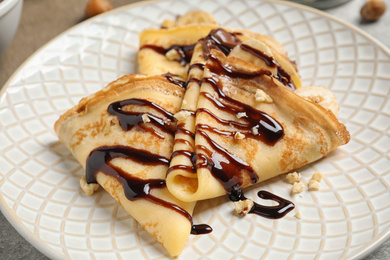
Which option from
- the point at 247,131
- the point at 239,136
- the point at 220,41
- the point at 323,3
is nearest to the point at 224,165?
the point at 239,136

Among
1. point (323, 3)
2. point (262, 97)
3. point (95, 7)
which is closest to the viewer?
point (262, 97)

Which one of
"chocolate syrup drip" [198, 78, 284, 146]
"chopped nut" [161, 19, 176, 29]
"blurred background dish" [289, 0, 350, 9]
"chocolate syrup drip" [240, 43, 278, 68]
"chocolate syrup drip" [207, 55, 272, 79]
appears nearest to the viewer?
"chocolate syrup drip" [198, 78, 284, 146]

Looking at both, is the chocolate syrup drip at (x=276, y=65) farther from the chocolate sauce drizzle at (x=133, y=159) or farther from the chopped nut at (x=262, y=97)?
the chocolate sauce drizzle at (x=133, y=159)

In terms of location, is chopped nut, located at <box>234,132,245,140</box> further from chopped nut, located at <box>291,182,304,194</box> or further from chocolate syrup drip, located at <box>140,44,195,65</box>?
chocolate syrup drip, located at <box>140,44,195,65</box>

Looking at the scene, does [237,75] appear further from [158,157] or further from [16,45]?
[16,45]

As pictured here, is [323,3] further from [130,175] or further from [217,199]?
[130,175]

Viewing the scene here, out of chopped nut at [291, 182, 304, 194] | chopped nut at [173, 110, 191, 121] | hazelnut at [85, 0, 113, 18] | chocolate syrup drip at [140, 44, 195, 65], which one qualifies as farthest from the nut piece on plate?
hazelnut at [85, 0, 113, 18]

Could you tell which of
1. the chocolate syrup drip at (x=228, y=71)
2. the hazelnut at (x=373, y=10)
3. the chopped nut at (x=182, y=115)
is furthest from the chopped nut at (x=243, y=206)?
the hazelnut at (x=373, y=10)
